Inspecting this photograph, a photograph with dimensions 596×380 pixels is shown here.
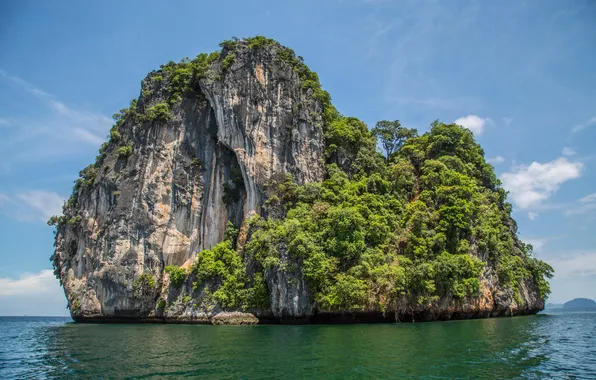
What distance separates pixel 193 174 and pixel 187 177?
0.81 m

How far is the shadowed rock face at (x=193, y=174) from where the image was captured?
43.0 meters

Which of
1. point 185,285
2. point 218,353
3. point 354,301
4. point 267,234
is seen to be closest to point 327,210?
point 267,234

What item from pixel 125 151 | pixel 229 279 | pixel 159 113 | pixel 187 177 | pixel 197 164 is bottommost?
pixel 229 279

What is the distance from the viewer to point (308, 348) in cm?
1895

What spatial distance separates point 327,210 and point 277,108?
1438 centimetres

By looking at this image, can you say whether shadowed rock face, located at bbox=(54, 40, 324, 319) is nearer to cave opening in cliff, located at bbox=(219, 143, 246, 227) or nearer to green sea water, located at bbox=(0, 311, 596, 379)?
cave opening in cliff, located at bbox=(219, 143, 246, 227)

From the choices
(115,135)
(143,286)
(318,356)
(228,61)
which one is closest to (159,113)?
(115,135)

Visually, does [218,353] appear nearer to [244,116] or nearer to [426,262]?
[426,262]

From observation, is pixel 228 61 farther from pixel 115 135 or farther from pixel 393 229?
pixel 393 229

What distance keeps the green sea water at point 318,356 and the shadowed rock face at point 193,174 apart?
1887cm

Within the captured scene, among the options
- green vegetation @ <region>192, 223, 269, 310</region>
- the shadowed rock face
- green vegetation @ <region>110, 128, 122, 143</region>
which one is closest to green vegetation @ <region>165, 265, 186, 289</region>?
green vegetation @ <region>192, 223, 269, 310</region>

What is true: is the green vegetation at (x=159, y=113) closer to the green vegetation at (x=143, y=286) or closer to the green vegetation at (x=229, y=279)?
the green vegetation at (x=229, y=279)

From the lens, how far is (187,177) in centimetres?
4609

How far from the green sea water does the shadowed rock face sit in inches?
743
